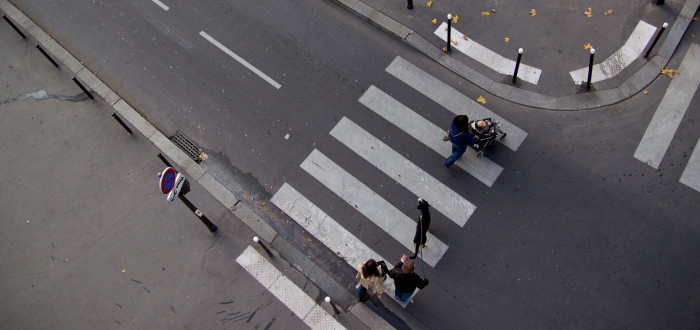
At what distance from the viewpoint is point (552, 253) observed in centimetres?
888

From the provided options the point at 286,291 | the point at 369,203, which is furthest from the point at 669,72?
the point at 286,291

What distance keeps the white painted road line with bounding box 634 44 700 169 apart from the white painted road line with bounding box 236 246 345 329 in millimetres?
6988

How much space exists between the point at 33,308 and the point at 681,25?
49.0ft

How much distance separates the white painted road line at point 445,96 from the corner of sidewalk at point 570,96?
0.49m

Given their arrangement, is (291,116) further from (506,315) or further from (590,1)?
(590,1)

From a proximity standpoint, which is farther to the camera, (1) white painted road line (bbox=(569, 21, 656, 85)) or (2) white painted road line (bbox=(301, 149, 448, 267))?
(1) white painted road line (bbox=(569, 21, 656, 85))

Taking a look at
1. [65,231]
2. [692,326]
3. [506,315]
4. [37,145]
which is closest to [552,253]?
[506,315]

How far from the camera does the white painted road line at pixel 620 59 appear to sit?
34.2ft

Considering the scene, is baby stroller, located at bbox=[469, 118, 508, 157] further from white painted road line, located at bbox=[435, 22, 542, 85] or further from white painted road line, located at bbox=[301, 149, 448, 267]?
white painted road line, located at bbox=[301, 149, 448, 267]

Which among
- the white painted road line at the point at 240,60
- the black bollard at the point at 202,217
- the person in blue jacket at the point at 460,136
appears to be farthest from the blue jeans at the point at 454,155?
the black bollard at the point at 202,217

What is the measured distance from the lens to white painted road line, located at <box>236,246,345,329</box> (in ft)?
28.6

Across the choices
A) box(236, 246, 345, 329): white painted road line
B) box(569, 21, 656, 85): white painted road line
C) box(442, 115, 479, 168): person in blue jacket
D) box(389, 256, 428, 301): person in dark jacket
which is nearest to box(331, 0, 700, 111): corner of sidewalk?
box(569, 21, 656, 85): white painted road line

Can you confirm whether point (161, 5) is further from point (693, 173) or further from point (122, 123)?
point (693, 173)

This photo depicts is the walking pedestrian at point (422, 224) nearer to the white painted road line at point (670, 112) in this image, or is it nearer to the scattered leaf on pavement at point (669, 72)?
the white painted road line at point (670, 112)
